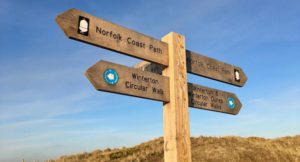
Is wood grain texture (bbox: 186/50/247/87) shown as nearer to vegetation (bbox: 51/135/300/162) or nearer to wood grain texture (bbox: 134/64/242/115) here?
wood grain texture (bbox: 134/64/242/115)

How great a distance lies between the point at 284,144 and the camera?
22.8 metres

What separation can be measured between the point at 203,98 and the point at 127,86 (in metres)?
1.85

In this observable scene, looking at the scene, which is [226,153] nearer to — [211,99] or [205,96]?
[211,99]

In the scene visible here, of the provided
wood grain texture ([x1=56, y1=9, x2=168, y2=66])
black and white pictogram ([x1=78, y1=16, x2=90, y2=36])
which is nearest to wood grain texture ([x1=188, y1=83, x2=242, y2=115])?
wood grain texture ([x1=56, y1=9, x2=168, y2=66])

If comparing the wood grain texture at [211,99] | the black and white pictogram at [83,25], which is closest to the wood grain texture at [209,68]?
the wood grain texture at [211,99]

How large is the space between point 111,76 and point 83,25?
32.0 inches

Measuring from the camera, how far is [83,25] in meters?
4.21

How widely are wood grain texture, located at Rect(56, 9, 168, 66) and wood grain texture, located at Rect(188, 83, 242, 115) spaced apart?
850 mm

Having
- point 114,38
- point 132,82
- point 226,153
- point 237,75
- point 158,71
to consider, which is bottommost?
point 226,153

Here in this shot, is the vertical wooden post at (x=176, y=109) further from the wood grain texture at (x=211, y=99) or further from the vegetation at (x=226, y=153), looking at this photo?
the vegetation at (x=226, y=153)

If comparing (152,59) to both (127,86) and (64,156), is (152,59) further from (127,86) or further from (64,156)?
(64,156)

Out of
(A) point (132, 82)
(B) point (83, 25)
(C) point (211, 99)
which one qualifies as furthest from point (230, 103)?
(B) point (83, 25)

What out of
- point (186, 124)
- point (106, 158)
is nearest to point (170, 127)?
point (186, 124)

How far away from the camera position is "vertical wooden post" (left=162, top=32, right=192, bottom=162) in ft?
15.7
